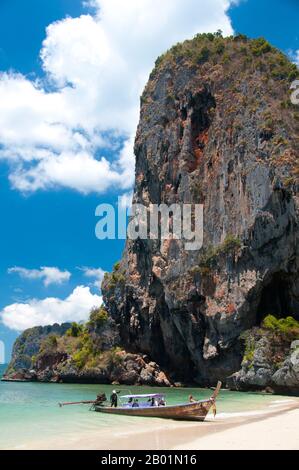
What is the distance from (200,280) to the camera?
42.4 metres

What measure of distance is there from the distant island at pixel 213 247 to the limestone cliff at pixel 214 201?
0.11 meters

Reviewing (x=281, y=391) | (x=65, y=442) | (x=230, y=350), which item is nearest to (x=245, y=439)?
(x=65, y=442)

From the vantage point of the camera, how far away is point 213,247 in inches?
1674

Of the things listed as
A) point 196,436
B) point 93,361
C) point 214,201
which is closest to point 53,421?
point 196,436

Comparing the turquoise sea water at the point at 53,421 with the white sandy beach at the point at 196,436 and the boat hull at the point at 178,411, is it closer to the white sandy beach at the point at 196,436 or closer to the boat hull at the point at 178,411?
the boat hull at the point at 178,411

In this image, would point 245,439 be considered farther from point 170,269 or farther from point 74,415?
point 170,269

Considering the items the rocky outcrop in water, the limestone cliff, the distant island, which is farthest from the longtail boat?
the rocky outcrop in water

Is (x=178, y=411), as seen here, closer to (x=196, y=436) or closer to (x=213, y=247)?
(x=196, y=436)

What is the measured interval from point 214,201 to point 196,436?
32060 mm

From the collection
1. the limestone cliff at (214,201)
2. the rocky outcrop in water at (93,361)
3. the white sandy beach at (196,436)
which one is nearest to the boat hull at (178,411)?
the white sandy beach at (196,436)

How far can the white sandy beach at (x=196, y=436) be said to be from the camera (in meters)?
12.3

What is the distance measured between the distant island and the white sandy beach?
13826 mm

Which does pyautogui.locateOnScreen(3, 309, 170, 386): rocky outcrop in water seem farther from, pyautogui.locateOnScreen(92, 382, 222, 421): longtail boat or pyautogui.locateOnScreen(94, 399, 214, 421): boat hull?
pyautogui.locateOnScreen(94, 399, 214, 421): boat hull
